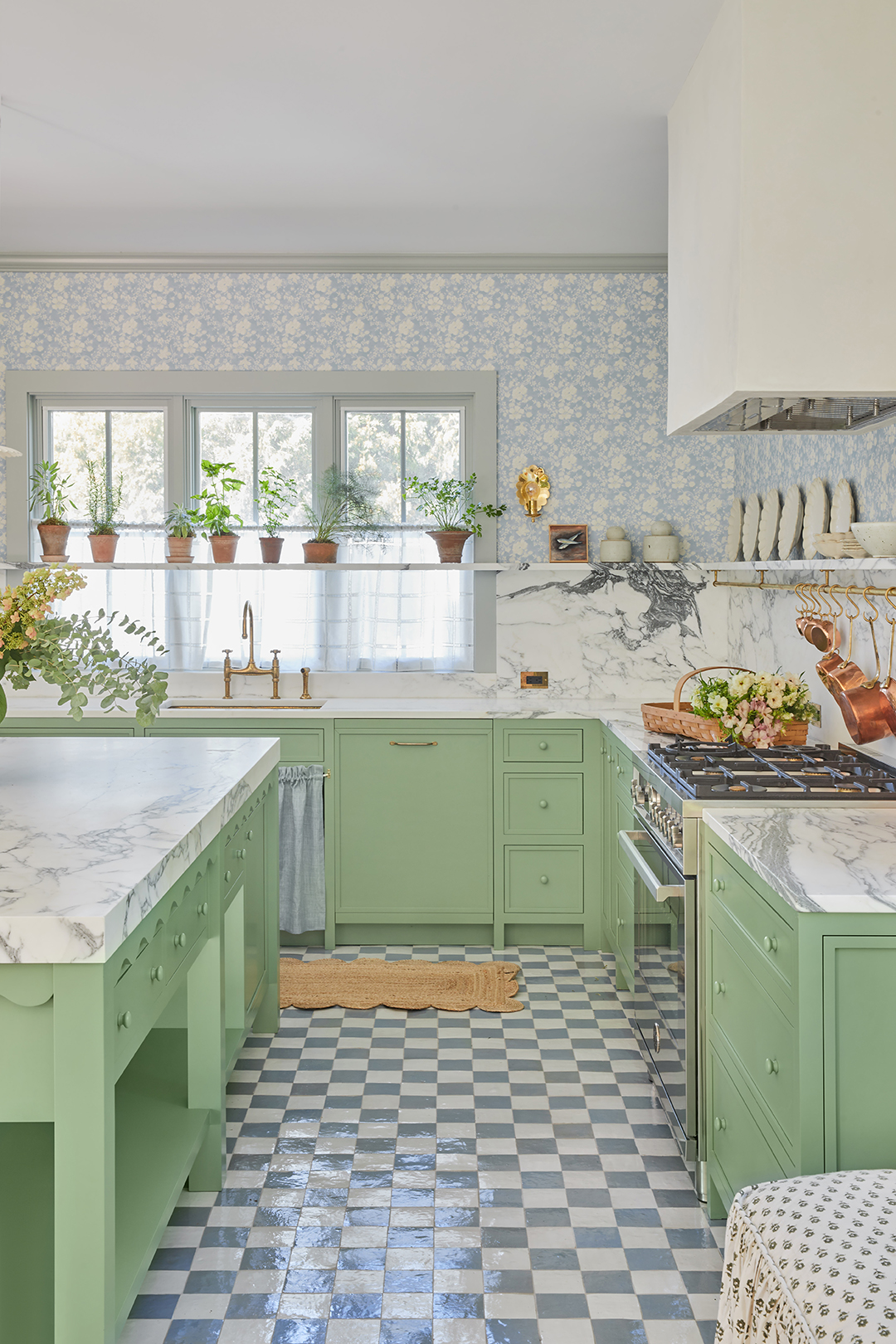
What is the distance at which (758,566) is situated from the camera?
3.43 meters

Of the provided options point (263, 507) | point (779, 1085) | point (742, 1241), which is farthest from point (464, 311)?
point (742, 1241)

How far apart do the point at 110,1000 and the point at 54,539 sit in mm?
3433

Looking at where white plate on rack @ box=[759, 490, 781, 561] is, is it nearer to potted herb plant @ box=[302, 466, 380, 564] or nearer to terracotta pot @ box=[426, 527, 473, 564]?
terracotta pot @ box=[426, 527, 473, 564]

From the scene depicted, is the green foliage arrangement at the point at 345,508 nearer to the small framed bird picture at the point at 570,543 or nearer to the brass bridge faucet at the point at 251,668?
the brass bridge faucet at the point at 251,668

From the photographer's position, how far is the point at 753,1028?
205cm

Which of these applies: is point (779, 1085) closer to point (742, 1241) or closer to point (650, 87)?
point (742, 1241)

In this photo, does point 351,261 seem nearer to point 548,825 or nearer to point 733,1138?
point 548,825

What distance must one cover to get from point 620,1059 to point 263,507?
2.76 meters

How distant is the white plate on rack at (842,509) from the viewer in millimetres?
3156

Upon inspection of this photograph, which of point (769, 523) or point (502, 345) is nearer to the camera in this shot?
point (769, 523)

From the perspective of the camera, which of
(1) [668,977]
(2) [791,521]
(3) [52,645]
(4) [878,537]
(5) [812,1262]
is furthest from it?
(2) [791,521]

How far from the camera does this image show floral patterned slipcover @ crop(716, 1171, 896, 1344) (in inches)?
51.2

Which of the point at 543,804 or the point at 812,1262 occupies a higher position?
the point at 543,804

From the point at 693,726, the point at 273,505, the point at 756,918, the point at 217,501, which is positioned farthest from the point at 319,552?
the point at 756,918
